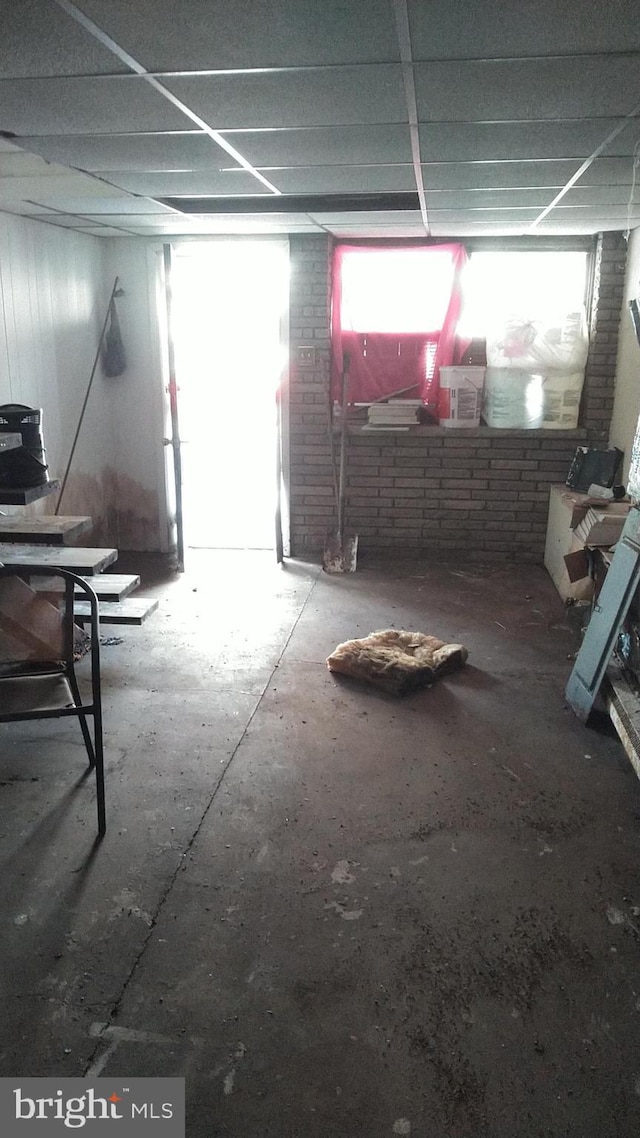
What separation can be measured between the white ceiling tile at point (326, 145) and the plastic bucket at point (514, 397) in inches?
96.8

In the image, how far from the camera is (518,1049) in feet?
5.93

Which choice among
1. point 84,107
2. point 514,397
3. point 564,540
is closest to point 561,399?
point 514,397

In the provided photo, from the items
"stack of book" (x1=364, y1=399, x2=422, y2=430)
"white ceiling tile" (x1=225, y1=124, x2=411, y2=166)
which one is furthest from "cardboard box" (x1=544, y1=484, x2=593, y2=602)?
"white ceiling tile" (x1=225, y1=124, x2=411, y2=166)

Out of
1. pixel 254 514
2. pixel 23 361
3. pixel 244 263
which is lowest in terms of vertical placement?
pixel 254 514

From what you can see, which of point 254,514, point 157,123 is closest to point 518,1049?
point 157,123

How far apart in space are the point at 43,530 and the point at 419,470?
10.1 ft

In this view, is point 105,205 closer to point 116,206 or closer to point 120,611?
point 116,206

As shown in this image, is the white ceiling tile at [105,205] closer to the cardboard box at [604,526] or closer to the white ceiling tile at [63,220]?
the white ceiling tile at [63,220]

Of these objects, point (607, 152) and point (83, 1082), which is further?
point (607, 152)

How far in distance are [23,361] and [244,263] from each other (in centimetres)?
198

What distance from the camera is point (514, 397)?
550 cm

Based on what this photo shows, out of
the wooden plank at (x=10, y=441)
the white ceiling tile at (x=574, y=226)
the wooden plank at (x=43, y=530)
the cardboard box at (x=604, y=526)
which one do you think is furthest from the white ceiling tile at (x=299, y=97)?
the white ceiling tile at (x=574, y=226)

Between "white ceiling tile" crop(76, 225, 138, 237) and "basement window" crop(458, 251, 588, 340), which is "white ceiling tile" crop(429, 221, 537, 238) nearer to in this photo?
"basement window" crop(458, 251, 588, 340)

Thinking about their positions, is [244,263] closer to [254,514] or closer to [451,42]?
[254,514]
